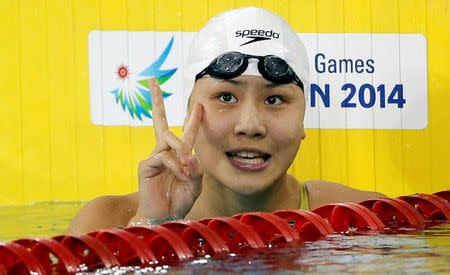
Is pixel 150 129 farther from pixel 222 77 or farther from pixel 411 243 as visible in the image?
pixel 411 243

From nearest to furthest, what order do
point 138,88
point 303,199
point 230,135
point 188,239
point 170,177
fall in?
point 188,239 < point 170,177 < point 230,135 < point 303,199 < point 138,88

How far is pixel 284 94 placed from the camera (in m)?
3.15

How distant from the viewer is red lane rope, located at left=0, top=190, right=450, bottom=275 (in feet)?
8.09

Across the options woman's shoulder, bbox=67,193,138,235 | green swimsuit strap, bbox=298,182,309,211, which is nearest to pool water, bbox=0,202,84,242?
woman's shoulder, bbox=67,193,138,235

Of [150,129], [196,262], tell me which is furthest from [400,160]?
[196,262]

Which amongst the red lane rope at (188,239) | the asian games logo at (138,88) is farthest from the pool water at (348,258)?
the asian games logo at (138,88)

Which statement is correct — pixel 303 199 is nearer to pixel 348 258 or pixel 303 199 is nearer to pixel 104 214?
pixel 104 214

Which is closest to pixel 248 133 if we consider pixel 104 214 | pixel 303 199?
pixel 303 199

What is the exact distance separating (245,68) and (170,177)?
0.46 m

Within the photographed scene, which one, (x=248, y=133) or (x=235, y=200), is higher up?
(x=248, y=133)

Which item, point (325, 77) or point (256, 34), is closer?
point (256, 34)

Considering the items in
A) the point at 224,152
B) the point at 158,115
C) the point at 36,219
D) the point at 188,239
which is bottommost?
the point at 36,219

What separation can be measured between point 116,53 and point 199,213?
1.66 m

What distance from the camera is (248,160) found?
10.1 feet
